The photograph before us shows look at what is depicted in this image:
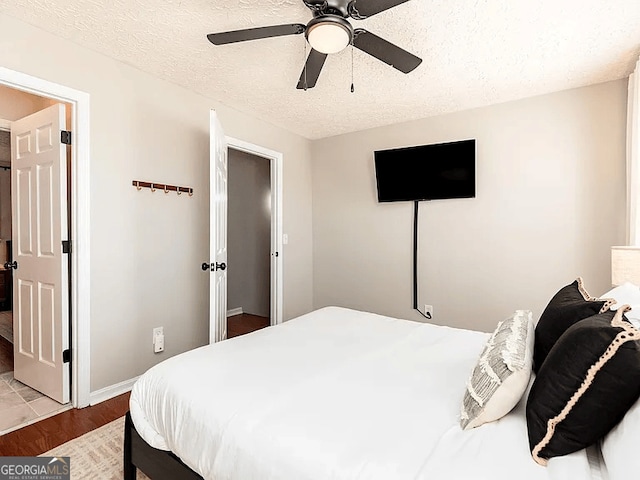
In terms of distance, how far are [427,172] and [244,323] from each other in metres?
2.95

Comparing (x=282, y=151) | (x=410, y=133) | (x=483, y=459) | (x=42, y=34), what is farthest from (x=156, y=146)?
(x=483, y=459)

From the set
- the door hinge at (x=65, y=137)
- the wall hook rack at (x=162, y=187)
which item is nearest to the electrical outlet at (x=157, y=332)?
the wall hook rack at (x=162, y=187)

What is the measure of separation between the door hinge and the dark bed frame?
1.86m

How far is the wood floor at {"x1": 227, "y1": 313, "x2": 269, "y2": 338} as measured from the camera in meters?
4.33

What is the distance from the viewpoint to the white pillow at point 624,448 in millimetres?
748

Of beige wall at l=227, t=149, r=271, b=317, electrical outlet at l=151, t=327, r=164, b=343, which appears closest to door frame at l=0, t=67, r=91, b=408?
electrical outlet at l=151, t=327, r=164, b=343

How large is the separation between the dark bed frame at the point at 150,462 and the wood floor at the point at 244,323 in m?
2.57

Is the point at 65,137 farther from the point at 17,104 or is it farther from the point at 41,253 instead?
the point at 17,104

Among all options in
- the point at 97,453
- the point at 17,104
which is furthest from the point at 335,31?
the point at 17,104

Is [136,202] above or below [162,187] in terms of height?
below

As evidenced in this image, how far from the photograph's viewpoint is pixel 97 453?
1.90 metres

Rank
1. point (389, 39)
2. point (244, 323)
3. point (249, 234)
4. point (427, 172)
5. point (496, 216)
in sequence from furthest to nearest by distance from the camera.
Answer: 1. point (249, 234)
2. point (244, 323)
3. point (427, 172)
4. point (496, 216)
5. point (389, 39)

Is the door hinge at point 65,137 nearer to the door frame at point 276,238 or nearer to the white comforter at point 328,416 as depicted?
the white comforter at point 328,416

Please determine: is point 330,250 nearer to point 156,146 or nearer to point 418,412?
point 156,146
